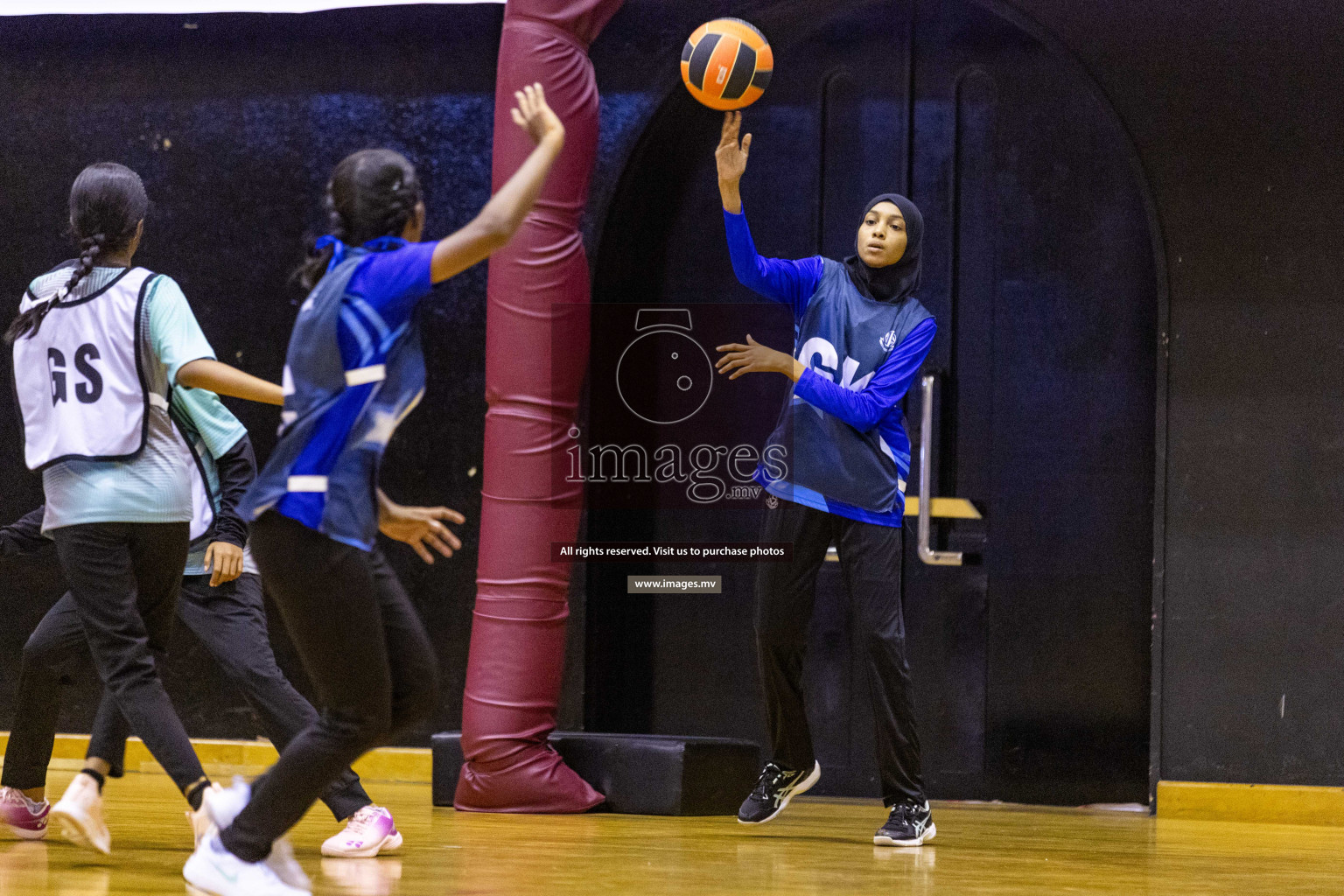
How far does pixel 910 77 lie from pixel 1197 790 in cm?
298

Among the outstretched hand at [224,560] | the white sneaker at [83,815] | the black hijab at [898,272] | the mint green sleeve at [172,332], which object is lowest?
the white sneaker at [83,815]

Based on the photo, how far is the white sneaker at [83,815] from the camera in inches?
142

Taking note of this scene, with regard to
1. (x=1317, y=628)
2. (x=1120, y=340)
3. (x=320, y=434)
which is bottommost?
(x=1317, y=628)

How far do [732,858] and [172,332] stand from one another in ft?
6.60

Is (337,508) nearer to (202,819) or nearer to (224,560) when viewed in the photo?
(202,819)

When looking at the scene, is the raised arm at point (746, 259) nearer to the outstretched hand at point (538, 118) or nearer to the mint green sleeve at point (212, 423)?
the outstretched hand at point (538, 118)

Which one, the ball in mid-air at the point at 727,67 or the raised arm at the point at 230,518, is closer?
the raised arm at the point at 230,518

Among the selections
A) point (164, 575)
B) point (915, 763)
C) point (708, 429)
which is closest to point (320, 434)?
point (164, 575)

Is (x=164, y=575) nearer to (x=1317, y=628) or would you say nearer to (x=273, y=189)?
(x=273, y=189)

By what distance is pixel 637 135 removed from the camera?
5961 millimetres

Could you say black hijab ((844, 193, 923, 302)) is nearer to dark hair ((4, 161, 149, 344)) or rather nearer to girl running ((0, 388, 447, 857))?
girl running ((0, 388, 447, 857))

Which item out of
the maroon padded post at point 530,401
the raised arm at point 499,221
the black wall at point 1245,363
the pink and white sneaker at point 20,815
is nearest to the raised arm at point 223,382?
the raised arm at point 499,221

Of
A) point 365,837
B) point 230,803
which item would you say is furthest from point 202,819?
point 365,837

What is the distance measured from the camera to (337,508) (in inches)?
115
